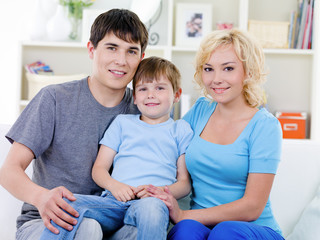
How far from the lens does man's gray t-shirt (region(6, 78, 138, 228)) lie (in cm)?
145

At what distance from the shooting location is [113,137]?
1.52 m

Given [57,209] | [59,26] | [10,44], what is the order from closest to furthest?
[57,209] → [59,26] → [10,44]

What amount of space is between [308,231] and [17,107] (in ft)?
8.11

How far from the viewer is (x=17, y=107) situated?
3.32 metres

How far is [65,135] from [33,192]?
0.89 ft

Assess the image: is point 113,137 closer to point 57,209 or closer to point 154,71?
point 154,71

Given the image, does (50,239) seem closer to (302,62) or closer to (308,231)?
(308,231)

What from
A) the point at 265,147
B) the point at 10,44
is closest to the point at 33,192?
the point at 265,147

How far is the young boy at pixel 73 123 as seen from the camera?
4.48 feet

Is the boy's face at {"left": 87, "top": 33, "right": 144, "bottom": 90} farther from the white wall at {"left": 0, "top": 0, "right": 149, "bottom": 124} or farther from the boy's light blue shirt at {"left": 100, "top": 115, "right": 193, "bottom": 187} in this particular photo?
the white wall at {"left": 0, "top": 0, "right": 149, "bottom": 124}

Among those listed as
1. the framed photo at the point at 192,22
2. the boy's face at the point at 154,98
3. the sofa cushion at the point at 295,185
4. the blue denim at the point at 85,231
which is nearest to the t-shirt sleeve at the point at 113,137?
the boy's face at the point at 154,98

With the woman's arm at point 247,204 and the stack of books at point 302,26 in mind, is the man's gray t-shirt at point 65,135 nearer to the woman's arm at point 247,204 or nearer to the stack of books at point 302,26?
the woman's arm at point 247,204

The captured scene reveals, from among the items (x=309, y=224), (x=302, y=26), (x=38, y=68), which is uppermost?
(x=302, y=26)

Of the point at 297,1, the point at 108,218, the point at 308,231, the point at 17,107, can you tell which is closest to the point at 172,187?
the point at 108,218
